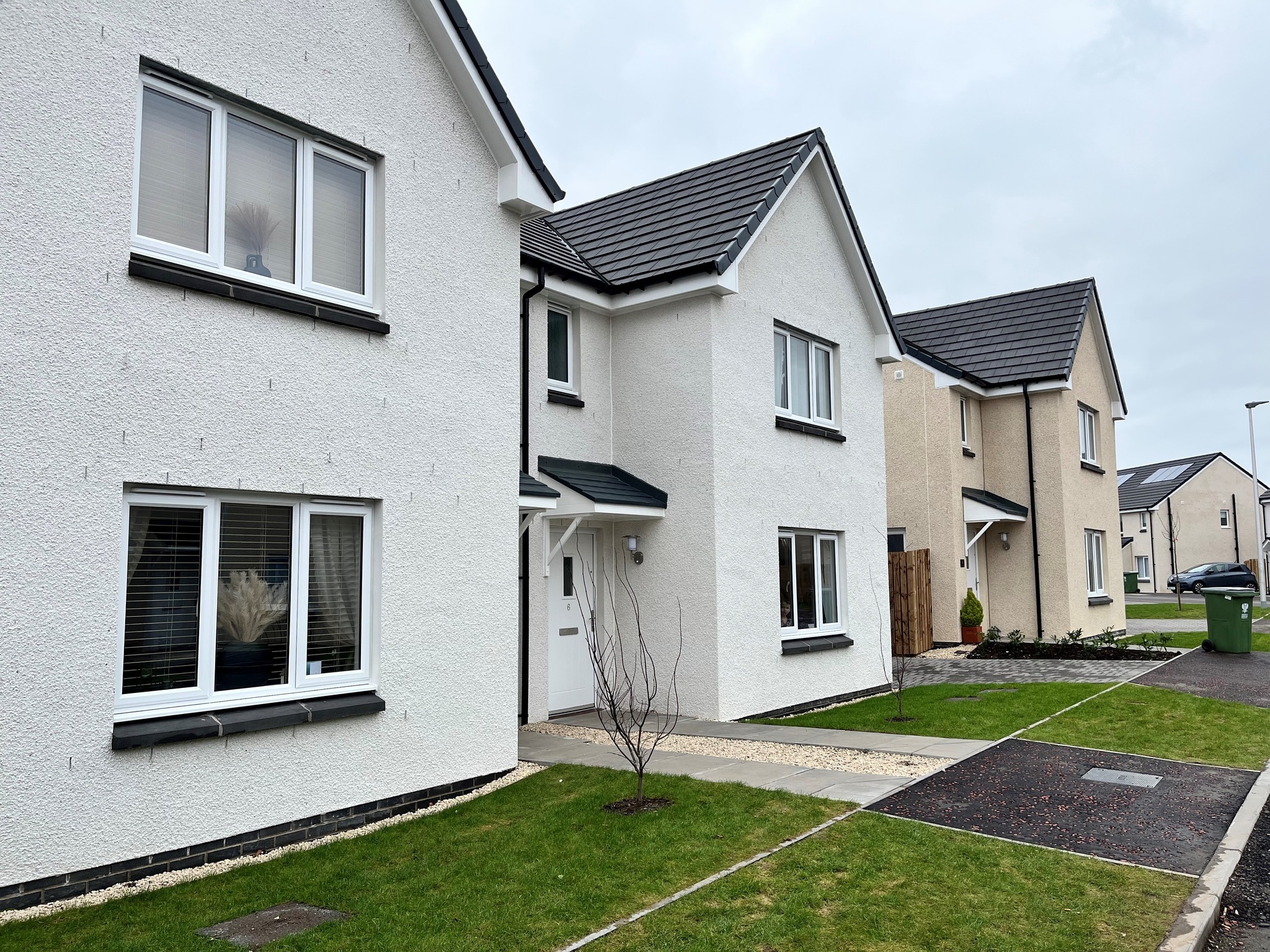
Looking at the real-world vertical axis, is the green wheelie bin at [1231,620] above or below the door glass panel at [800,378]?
below

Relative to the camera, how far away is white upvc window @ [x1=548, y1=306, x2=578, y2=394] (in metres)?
12.8

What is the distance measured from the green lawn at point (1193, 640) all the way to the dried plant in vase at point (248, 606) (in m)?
19.2

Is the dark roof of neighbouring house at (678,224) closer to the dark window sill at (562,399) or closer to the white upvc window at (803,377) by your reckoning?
the dark window sill at (562,399)

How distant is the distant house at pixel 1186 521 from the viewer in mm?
54875

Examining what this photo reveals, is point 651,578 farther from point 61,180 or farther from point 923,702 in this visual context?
point 61,180

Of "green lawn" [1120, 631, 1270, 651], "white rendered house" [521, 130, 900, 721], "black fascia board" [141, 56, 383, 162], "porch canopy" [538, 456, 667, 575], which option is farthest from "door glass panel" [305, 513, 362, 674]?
"green lawn" [1120, 631, 1270, 651]

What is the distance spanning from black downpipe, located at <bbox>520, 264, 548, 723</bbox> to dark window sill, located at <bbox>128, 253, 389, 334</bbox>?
12.4ft

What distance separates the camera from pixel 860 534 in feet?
51.1

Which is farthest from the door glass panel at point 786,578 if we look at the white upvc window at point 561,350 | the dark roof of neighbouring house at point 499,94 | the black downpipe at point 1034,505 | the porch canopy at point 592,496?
the black downpipe at point 1034,505

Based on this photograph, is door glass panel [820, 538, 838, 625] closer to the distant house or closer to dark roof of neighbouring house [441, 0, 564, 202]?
dark roof of neighbouring house [441, 0, 564, 202]

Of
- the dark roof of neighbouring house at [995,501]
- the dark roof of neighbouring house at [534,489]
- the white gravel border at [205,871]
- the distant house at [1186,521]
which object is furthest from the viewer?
the distant house at [1186,521]

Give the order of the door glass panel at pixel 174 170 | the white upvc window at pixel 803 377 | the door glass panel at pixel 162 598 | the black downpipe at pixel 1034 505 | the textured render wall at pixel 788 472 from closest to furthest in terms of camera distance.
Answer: the door glass panel at pixel 162 598
the door glass panel at pixel 174 170
the textured render wall at pixel 788 472
the white upvc window at pixel 803 377
the black downpipe at pixel 1034 505

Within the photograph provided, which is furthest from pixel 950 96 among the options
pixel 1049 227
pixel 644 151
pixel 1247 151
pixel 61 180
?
pixel 644 151

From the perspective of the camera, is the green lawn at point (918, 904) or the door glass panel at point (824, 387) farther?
the door glass panel at point (824, 387)
